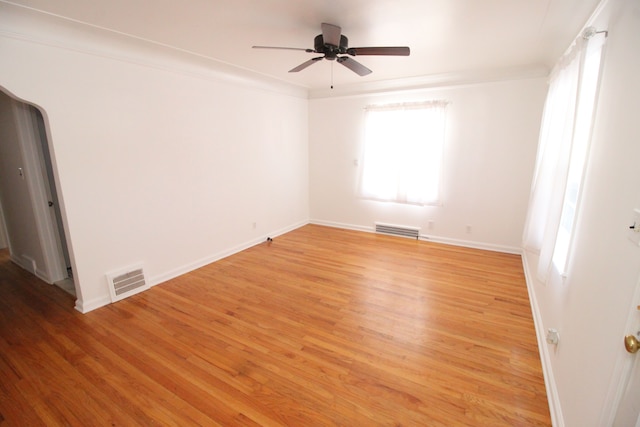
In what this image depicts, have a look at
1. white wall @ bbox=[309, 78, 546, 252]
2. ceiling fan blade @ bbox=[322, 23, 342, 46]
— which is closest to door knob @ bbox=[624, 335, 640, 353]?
ceiling fan blade @ bbox=[322, 23, 342, 46]

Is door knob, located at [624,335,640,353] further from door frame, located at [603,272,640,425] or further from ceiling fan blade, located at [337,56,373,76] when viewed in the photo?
ceiling fan blade, located at [337,56,373,76]

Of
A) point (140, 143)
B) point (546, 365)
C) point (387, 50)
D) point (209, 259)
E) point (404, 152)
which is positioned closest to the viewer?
point (546, 365)

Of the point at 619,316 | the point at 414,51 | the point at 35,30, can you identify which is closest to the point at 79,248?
the point at 35,30

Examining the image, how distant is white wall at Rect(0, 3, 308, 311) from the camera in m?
2.41

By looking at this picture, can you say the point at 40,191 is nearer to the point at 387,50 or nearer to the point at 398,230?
the point at 387,50

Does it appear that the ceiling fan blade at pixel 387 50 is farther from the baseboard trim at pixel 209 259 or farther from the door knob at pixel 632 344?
the baseboard trim at pixel 209 259

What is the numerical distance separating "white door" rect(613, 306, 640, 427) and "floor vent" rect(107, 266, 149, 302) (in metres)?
3.79

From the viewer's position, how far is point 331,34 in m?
2.29

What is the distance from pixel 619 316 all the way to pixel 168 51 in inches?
162

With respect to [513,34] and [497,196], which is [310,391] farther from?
[497,196]

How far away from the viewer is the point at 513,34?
105 inches

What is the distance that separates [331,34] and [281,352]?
8.62ft

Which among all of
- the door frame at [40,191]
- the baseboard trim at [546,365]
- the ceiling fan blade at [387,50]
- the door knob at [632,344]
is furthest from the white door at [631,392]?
the door frame at [40,191]

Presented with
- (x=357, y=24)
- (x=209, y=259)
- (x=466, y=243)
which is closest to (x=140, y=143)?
(x=209, y=259)
